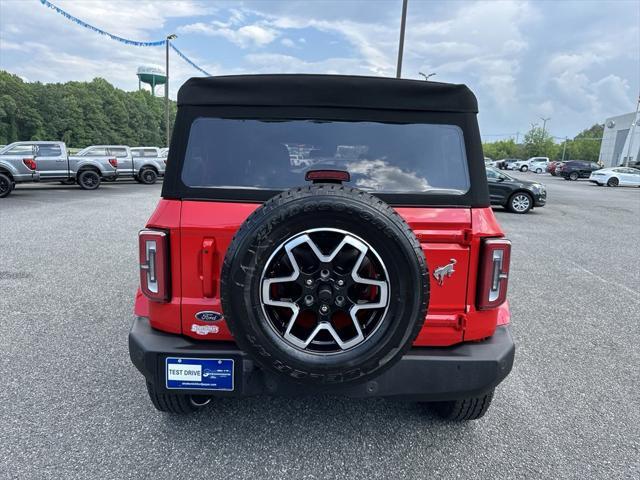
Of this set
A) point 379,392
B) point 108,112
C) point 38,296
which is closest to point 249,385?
point 379,392

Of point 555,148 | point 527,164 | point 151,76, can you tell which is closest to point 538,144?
point 555,148

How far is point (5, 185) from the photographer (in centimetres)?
1415

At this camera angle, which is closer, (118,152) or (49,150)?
(49,150)

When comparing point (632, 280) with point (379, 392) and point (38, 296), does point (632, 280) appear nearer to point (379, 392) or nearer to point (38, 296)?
point (379, 392)

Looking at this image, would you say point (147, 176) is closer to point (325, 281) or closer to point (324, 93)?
point (324, 93)

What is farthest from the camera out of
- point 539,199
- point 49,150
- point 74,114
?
point 74,114

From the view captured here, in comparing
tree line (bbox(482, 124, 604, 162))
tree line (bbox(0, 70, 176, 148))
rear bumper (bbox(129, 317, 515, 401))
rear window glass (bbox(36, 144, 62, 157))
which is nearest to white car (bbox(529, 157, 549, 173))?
tree line (bbox(482, 124, 604, 162))

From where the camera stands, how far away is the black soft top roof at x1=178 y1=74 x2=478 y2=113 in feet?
7.68

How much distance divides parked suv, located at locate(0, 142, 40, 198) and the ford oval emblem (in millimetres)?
15158

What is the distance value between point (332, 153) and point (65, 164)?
17.2 meters

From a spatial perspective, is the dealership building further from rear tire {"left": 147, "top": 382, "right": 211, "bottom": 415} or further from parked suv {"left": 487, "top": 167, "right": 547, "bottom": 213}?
rear tire {"left": 147, "top": 382, "right": 211, "bottom": 415}

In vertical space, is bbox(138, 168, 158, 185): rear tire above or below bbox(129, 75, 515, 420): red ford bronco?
below

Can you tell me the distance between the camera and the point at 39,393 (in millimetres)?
3004

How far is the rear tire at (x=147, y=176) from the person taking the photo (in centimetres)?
2098
